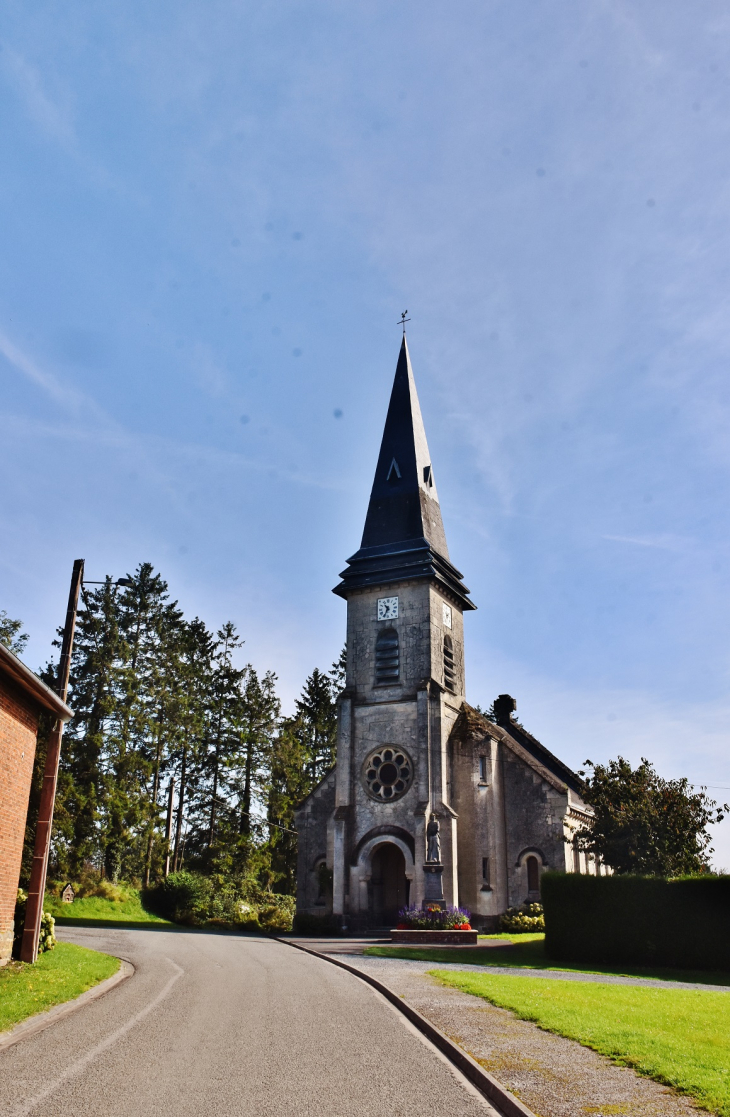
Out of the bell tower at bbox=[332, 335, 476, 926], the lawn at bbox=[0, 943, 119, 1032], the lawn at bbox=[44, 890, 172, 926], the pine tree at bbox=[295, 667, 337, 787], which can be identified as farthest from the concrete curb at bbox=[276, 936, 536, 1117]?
the pine tree at bbox=[295, 667, 337, 787]

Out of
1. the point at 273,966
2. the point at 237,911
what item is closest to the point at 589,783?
the point at 273,966

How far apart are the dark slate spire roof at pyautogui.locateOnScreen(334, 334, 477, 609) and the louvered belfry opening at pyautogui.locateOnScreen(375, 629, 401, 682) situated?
2470mm

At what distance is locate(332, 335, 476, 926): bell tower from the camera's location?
3341 cm

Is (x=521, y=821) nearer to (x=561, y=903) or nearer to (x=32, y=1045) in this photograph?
(x=561, y=903)

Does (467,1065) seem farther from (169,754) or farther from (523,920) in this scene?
(169,754)

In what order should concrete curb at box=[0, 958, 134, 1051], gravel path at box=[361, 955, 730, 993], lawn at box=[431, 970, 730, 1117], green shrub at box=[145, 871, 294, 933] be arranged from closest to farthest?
lawn at box=[431, 970, 730, 1117] < concrete curb at box=[0, 958, 134, 1051] < gravel path at box=[361, 955, 730, 993] < green shrub at box=[145, 871, 294, 933]

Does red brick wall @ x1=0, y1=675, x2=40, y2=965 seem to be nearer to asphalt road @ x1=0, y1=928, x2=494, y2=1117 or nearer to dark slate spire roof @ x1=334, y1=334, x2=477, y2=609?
asphalt road @ x1=0, y1=928, x2=494, y2=1117

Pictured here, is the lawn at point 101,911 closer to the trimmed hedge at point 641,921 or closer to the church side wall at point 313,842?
the church side wall at point 313,842

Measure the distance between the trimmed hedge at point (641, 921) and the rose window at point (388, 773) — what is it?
467 inches

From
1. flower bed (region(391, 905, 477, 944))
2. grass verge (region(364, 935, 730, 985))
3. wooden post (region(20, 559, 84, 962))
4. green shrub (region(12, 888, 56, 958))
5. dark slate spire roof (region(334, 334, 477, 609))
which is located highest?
dark slate spire roof (region(334, 334, 477, 609))

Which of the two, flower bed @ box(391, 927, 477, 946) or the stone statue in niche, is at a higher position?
the stone statue in niche

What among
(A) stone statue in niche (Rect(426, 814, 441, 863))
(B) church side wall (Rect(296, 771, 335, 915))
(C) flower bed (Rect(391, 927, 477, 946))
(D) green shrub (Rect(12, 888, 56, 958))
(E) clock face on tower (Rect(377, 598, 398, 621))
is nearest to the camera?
(D) green shrub (Rect(12, 888, 56, 958))

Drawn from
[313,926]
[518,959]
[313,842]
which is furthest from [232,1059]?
[313,842]

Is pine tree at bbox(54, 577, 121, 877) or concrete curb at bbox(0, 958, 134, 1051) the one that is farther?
pine tree at bbox(54, 577, 121, 877)
